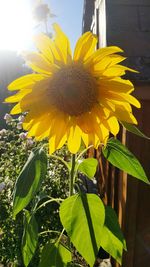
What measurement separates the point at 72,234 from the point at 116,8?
1374 mm

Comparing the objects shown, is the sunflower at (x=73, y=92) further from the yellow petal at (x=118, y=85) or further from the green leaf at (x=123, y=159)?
the green leaf at (x=123, y=159)

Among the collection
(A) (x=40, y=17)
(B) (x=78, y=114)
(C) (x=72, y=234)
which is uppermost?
(A) (x=40, y=17)

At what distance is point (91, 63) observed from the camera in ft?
4.17

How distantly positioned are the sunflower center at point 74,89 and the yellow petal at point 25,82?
52mm

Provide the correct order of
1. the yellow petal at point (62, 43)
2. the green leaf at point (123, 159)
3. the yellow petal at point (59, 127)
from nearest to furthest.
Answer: the yellow petal at point (62, 43) < the yellow petal at point (59, 127) < the green leaf at point (123, 159)

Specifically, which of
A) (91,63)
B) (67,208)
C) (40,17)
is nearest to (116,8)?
(91,63)

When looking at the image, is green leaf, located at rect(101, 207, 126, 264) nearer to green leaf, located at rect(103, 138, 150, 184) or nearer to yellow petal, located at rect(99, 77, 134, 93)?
green leaf, located at rect(103, 138, 150, 184)

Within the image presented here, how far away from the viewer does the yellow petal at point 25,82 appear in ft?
4.10

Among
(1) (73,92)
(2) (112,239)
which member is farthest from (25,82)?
(2) (112,239)

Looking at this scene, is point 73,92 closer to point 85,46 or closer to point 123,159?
point 85,46

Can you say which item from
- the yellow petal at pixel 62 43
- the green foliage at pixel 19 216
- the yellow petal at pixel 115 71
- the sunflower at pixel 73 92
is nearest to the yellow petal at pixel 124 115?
the sunflower at pixel 73 92

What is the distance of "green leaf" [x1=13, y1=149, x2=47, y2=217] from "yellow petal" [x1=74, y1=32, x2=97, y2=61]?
15.7 inches

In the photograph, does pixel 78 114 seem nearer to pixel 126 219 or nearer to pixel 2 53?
pixel 126 219

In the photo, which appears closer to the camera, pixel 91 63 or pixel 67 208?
pixel 91 63
